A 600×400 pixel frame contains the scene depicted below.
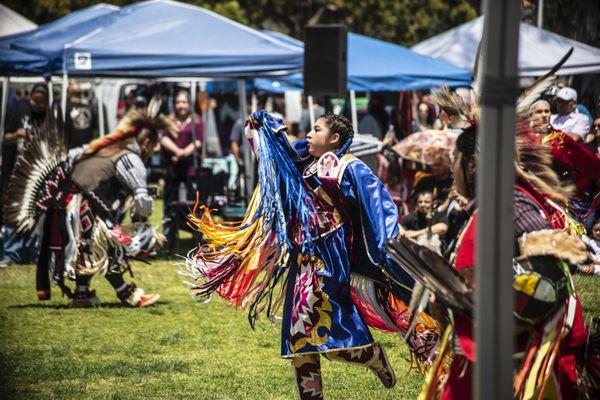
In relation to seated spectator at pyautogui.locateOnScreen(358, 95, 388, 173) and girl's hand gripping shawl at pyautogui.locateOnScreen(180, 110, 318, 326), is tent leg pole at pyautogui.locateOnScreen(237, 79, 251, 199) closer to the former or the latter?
seated spectator at pyautogui.locateOnScreen(358, 95, 388, 173)

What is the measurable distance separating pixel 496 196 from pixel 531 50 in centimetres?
1111

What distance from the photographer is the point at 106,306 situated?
25.1ft

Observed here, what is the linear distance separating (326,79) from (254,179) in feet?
9.66

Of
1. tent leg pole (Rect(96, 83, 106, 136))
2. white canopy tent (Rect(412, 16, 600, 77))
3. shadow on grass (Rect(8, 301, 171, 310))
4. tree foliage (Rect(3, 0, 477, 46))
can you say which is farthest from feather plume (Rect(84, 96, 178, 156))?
tree foliage (Rect(3, 0, 477, 46))

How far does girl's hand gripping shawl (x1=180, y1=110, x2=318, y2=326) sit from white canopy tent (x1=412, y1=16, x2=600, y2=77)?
6285mm

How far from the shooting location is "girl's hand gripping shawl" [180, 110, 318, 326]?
432 centimetres

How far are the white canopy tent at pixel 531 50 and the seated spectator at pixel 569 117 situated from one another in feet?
6.48

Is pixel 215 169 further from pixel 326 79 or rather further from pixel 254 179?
pixel 326 79

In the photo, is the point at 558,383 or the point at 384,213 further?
the point at 384,213

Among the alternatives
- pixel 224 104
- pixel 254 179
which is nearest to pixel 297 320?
pixel 254 179

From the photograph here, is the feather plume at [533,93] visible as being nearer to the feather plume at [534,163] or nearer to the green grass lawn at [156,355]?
the feather plume at [534,163]

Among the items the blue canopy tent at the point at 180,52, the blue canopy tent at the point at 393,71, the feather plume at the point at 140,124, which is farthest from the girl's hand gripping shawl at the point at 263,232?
the blue canopy tent at the point at 393,71

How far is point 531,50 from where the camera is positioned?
41.7 ft

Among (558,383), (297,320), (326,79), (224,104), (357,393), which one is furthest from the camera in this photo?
(224,104)
